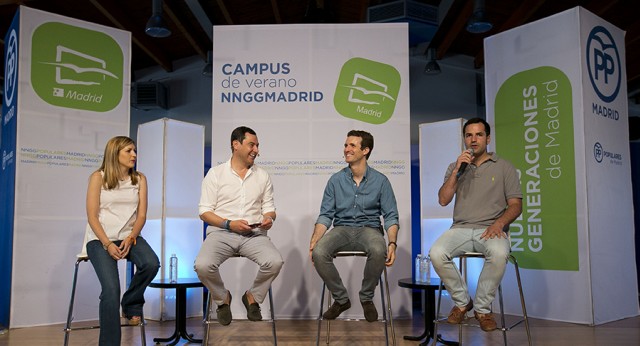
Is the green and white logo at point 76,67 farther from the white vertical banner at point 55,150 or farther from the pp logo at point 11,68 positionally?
the pp logo at point 11,68

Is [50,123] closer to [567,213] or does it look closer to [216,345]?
[216,345]

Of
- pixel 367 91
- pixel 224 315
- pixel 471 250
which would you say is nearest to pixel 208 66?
pixel 367 91

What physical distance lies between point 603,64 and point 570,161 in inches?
41.4

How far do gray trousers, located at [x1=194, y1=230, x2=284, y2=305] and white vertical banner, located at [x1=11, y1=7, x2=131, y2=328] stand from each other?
204 cm

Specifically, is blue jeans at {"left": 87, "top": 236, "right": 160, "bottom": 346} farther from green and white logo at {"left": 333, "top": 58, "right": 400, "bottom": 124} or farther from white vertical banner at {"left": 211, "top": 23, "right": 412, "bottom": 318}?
green and white logo at {"left": 333, "top": 58, "right": 400, "bottom": 124}

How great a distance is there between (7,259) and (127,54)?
2183mm

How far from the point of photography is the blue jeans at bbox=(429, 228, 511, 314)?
3400 mm

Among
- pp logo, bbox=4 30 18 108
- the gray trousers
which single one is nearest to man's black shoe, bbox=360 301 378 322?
the gray trousers

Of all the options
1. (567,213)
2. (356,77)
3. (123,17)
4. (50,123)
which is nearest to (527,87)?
(567,213)

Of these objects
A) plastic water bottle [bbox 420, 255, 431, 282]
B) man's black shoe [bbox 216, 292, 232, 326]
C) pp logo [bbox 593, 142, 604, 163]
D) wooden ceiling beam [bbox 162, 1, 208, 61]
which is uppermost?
wooden ceiling beam [bbox 162, 1, 208, 61]

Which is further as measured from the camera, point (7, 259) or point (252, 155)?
point (7, 259)

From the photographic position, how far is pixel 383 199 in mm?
3988

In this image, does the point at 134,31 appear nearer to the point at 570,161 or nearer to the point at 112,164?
the point at 112,164

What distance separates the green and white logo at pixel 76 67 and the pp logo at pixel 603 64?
439 cm
